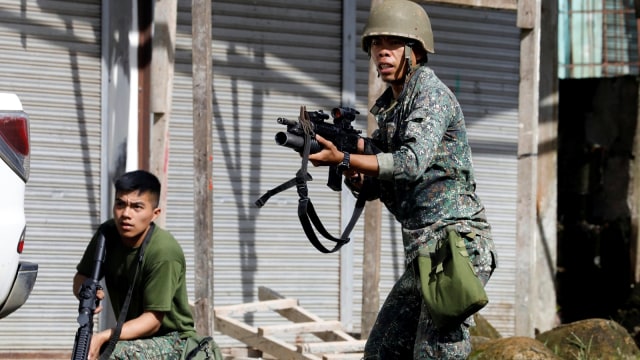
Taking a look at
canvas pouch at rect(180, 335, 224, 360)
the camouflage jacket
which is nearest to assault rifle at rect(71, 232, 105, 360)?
canvas pouch at rect(180, 335, 224, 360)

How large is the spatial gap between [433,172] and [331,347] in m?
2.88

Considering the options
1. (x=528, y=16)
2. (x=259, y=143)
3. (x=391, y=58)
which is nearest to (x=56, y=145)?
(x=259, y=143)

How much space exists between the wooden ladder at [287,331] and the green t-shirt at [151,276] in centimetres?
160

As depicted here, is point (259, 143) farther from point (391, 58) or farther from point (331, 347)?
point (391, 58)

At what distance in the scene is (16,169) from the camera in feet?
16.3

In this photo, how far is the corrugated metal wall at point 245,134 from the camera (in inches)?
324

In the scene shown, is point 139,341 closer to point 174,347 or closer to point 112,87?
point 174,347

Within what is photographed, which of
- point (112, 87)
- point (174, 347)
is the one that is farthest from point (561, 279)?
point (174, 347)

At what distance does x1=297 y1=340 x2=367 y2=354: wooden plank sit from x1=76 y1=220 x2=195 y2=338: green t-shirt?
1.57 meters

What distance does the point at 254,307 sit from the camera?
324 inches

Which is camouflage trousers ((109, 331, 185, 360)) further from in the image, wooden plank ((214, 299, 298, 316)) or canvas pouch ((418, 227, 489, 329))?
wooden plank ((214, 299, 298, 316))

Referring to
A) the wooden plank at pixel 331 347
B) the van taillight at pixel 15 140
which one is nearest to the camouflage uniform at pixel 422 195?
the van taillight at pixel 15 140

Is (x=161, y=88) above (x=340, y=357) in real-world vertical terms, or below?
above

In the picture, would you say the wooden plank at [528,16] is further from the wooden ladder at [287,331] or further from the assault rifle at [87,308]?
the assault rifle at [87,308]
